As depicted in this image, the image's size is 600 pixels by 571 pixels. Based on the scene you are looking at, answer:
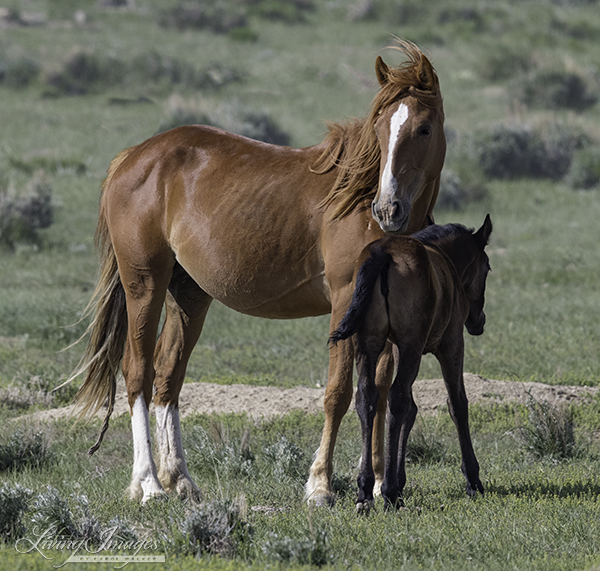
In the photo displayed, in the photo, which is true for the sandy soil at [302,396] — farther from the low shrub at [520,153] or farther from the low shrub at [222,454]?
the low shrub at [520,153]

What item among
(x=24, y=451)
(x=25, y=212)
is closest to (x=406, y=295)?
(x=24, y=451)

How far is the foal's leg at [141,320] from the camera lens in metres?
5.91

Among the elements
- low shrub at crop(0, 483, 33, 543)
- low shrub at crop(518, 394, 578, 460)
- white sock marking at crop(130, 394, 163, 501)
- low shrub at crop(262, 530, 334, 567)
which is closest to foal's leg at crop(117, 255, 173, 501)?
white sock marking at crop(130, 394, 163, 501)

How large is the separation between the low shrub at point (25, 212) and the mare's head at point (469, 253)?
465 inches

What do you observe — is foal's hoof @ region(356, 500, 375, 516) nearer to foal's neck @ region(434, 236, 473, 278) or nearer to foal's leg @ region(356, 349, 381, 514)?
foal's leg @ region(356, 349, 381, 514)

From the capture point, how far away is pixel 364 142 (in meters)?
5.00

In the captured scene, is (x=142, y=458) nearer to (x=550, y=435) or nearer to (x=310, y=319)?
(x=550, y=435)

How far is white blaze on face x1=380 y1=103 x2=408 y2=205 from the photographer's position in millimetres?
4523

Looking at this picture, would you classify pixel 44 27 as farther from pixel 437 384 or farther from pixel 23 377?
pixel 437 384

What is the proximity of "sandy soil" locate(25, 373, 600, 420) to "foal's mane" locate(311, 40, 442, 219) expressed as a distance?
9.41 feet

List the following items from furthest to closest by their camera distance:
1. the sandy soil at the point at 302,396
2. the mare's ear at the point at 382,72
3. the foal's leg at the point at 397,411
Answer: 1. the sandy soil at the point at 302,396
2. the mare's ear at the point at 382,72
3. the foal's leg at the point at 397,411

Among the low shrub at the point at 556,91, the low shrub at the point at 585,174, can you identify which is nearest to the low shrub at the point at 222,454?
the low shrub at the point at 585,174

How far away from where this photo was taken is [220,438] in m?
6.64

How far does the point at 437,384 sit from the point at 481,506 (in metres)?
3.18
